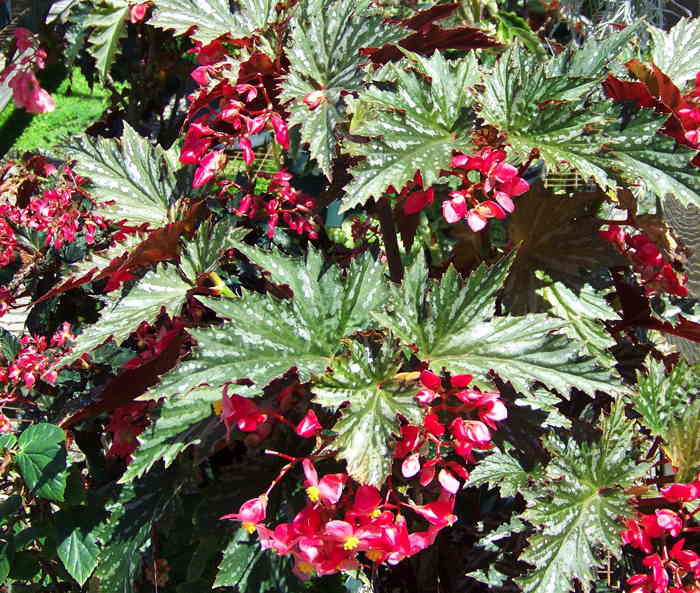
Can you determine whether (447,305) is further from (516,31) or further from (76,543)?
(516,31)

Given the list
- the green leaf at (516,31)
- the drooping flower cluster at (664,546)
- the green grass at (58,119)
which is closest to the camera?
the drooping flower cluster at (664,546)

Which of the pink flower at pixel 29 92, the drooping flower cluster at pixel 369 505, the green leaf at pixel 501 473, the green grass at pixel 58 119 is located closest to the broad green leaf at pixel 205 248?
the drooping flower cluster at pixel 369 505

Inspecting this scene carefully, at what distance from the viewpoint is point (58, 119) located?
471 cm

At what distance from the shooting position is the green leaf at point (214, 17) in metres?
1.24

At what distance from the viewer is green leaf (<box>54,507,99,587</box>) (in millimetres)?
1393

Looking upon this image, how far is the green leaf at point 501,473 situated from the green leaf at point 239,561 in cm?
41

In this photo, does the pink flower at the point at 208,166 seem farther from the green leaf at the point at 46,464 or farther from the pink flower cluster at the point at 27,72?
the pink flower cluster at the point at 27,72

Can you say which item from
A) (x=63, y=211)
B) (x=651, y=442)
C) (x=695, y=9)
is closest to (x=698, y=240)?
(x=651, y=442)

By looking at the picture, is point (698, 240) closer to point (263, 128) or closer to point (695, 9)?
point (263, 128)

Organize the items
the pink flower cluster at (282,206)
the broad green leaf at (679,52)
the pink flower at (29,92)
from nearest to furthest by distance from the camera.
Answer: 1. the broad green leaf at (679,52)
2. the pink flower cluster at (282,206)
3. the pink flower at (29,92)

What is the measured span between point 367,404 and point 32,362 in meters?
0.86

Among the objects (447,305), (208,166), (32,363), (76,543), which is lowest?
(76,543)

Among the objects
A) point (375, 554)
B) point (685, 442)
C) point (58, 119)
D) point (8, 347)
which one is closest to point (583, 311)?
point (685, 442)

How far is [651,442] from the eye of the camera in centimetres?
123
